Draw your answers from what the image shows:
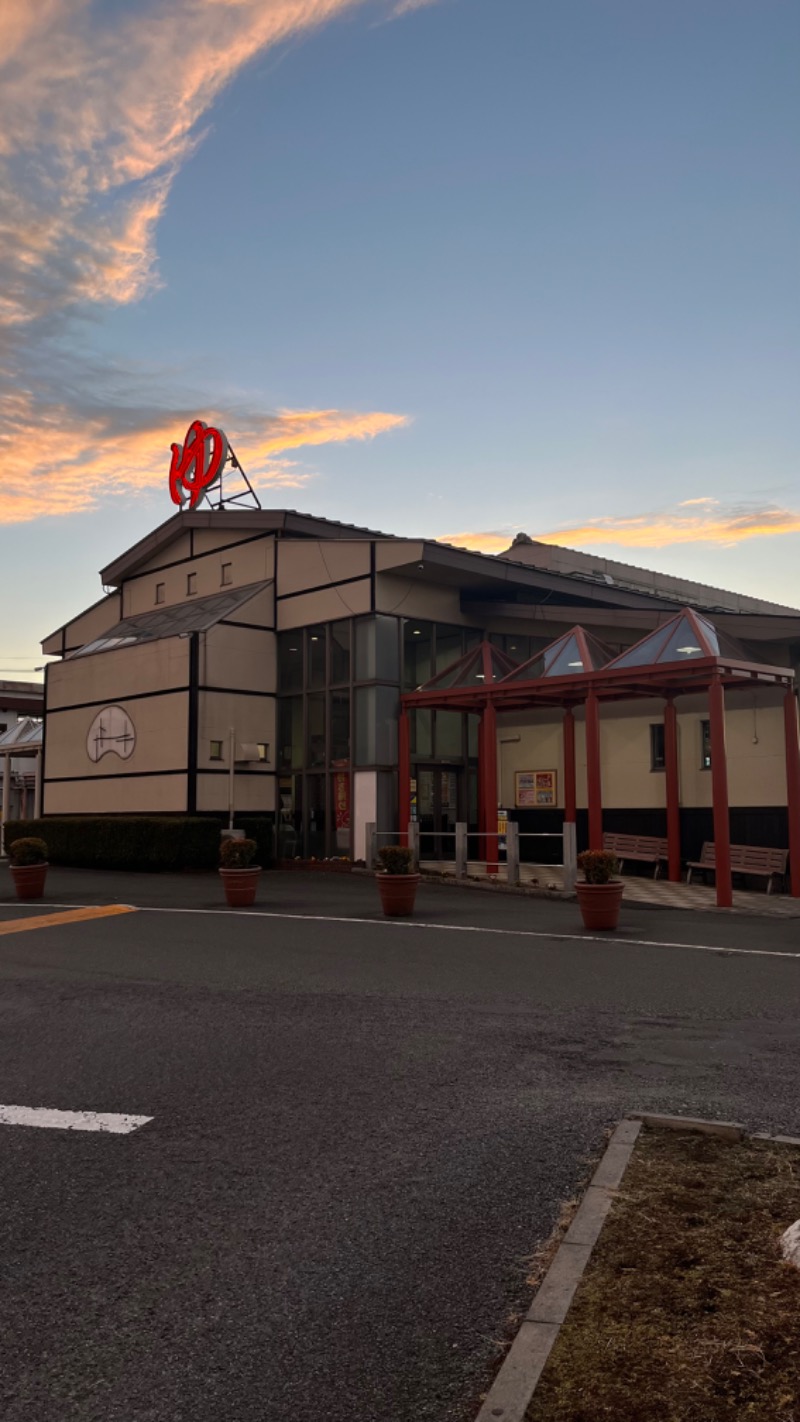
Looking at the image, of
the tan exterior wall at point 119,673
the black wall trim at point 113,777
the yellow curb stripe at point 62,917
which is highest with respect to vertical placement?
the tan exterior wall at point 119,673

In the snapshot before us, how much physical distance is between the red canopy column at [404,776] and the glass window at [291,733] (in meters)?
3.39

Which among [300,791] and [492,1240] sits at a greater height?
[300,791]

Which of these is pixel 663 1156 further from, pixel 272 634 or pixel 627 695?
pixel 272 634

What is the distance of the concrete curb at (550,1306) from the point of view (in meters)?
2.75

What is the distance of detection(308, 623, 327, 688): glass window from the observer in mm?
26375

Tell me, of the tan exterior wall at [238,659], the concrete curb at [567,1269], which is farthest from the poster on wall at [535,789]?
the concrete curb at [567,1269]

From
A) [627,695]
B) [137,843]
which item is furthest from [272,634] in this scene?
[627,695]

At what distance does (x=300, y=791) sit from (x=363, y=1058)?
781 inches

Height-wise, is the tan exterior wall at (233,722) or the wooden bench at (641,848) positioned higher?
the tan exterior wall at (233,722)

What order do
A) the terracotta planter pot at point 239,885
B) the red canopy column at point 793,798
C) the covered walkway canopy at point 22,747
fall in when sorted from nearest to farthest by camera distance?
the terracotta planter pot at point 239,885
the red canopy column at point 793,798
the covered walkway canopy at point 22,747

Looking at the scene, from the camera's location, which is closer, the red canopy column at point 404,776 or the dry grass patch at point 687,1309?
the dry grass patch at point 687,1309

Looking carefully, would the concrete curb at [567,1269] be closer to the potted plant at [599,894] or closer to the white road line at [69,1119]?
the white road line at [69,1119]

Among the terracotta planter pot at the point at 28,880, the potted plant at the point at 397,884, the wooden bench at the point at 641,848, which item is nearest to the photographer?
the potted plant at the point at 397,884

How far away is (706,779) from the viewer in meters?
21.6
